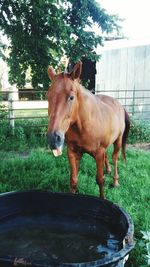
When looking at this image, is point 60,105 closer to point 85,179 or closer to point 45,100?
point 85,179

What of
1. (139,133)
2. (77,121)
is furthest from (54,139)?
(139,133)

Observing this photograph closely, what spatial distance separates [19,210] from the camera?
3.17 m

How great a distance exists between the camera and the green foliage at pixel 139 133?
897 cm

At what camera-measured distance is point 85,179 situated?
5.33 m

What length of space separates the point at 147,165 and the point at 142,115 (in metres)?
5.45

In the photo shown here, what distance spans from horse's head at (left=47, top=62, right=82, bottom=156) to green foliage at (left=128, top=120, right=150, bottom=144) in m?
5.59

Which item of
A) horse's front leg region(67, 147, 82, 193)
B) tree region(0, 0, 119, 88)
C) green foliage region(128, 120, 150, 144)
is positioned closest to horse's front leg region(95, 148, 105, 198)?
horse's front leg region(67, 147, 82, 193)

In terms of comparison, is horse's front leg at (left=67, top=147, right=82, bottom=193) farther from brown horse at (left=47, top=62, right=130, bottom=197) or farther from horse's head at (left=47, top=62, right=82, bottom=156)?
horse's head at (left=47, top=62, right=82, bottom=156)

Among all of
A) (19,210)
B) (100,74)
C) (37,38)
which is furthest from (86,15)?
(100,74)

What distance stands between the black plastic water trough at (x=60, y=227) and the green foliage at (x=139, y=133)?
590 cm

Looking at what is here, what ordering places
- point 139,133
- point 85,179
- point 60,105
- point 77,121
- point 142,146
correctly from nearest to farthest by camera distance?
point 60,105
point 77,121
point 85,179
point 142,146
point 139,133

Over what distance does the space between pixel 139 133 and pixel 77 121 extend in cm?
551

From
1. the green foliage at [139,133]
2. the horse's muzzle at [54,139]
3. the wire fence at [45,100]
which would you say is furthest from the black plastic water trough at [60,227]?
the green foliage at [139,133]

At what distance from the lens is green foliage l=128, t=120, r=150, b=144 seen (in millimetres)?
8972
